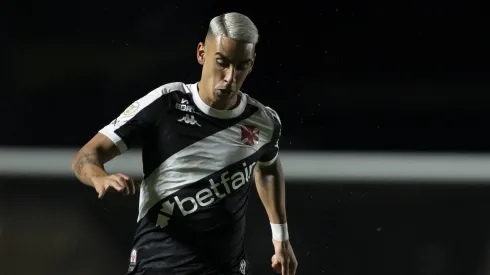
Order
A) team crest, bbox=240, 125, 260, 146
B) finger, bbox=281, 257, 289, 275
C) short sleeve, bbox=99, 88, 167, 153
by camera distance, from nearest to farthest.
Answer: short sleeve, bbox=99, 88, 167, 153 → team crest, bbox=240, 125, 260, 146 → finger, bbox=281, 257, 289, 275

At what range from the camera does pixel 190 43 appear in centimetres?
242

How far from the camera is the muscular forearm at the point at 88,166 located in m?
1.52

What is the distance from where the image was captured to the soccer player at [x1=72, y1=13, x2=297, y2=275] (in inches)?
66.7

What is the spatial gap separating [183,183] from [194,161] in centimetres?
5

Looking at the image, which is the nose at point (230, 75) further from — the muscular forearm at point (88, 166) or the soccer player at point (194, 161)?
the muscular forearm at point (88, 166)

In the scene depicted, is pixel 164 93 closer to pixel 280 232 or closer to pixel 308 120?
pixel 280 232

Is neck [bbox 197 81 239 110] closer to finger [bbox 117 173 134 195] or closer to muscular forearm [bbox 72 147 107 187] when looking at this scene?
muscular forearm [bbox 72 147 107 187]

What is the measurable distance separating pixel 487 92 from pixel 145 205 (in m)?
1.29

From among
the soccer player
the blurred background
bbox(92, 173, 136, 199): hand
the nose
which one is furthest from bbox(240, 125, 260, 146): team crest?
the blurred background

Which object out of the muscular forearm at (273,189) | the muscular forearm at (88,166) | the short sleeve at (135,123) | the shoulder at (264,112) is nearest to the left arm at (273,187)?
the muscular forearm at (273,189)

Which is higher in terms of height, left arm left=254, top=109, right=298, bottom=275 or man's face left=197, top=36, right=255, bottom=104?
man's face left=197, top=36, right=255, bottom=104

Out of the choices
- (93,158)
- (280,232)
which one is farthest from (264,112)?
(93,158)

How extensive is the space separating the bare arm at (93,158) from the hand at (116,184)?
0.07m

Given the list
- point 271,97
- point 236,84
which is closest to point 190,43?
point 271,97
